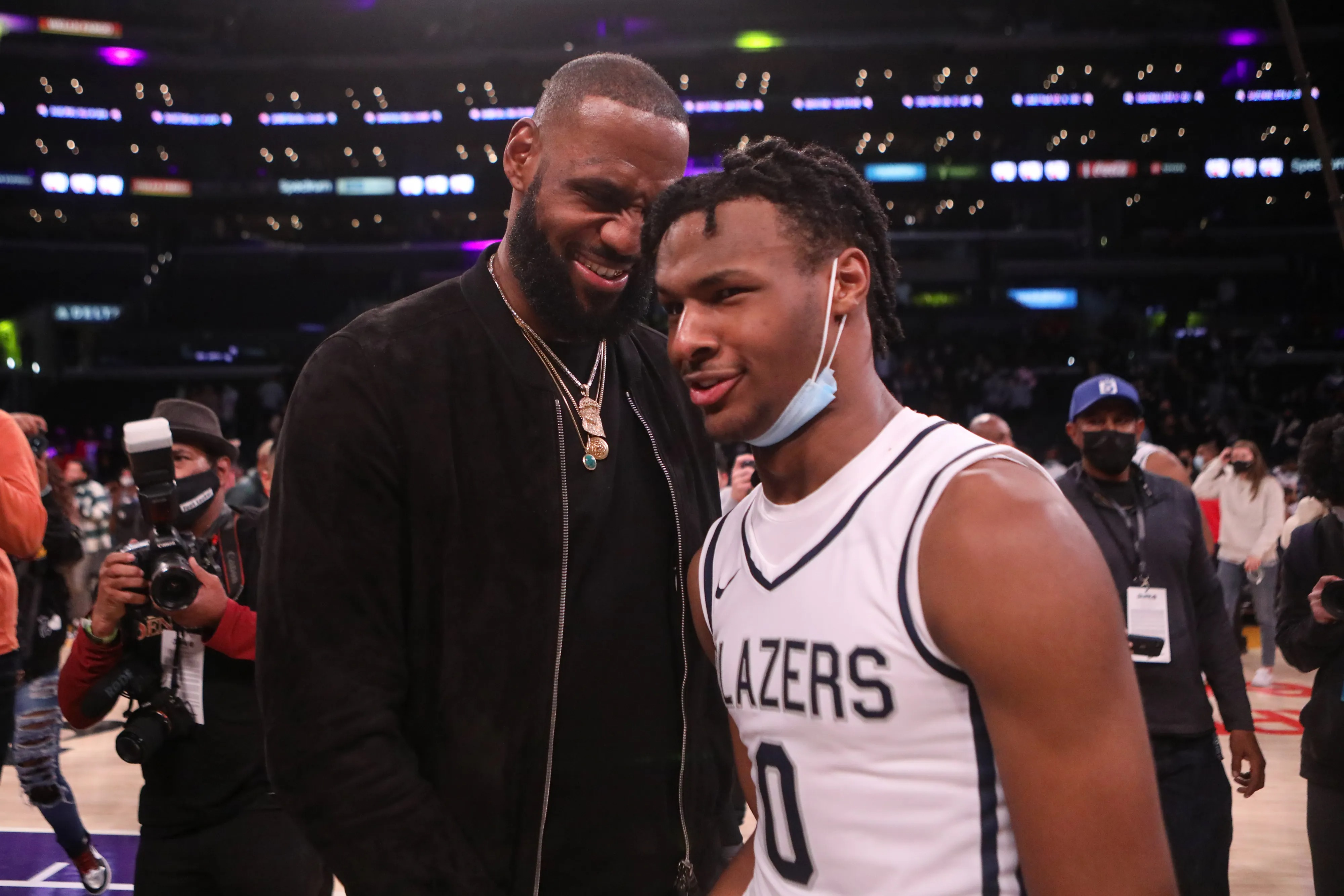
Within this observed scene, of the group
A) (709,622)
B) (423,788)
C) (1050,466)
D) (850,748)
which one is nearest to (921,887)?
(850,748)

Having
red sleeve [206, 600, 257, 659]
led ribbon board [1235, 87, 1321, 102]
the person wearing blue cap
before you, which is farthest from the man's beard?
led ribbon board [1235, 87, 1321, 102]

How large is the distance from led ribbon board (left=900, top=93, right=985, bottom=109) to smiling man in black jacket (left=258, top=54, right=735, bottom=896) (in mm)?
27706

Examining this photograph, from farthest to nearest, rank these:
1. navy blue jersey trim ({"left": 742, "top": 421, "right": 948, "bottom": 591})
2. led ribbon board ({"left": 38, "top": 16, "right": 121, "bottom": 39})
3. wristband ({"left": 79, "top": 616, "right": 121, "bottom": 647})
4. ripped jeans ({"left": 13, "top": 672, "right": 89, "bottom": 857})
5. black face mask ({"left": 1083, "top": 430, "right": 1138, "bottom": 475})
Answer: led ribbon board ({"left": 38, "top": 16, "right": 121, "bottom": 39}), ripped jeans ({"left": 13, "top": 672, "right": 89, "bottom": 857}), black face mask ({"left": 1083, "top": 430, "right": 1138, "bottom": 475}), wristband ({"left": 79, "top": 616, "right": 121, "bottom": 647}), navy blue jersey trim ({"left": 742, "top": 421, "right": 948, "bottom": 591})

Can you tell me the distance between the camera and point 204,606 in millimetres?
2473

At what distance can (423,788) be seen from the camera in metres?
1.37

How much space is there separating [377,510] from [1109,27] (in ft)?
101

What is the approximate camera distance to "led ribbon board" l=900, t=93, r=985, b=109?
1078 inches

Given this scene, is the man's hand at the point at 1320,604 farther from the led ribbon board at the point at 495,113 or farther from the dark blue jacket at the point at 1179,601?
the led ribbon board at the point at 495,113

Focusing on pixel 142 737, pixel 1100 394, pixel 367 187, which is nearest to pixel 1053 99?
pixel 367 187

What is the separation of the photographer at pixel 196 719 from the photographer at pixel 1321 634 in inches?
106

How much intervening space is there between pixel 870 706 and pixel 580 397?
724 millimetres

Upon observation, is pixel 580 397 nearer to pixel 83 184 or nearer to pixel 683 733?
pixel 683 733

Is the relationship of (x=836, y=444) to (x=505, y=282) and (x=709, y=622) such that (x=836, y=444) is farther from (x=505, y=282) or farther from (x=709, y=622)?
(x=505, y=282)

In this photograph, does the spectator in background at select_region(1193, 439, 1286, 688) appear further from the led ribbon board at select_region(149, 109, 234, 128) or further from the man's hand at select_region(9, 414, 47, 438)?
the led ribbon board at select_region(149, 109, 234, 128)
